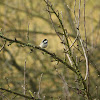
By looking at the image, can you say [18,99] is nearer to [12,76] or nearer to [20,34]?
[12,76]

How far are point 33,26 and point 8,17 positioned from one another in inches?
39.1

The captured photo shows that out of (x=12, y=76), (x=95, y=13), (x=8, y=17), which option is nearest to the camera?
(x=12, y=76)

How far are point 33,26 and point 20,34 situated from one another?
0.68 meters

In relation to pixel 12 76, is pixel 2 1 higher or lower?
higher

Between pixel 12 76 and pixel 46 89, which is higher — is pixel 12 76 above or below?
above

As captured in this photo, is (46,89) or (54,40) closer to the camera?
(46,89)

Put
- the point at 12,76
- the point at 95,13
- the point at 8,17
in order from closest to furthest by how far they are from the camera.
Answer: the point at 12,76
the point at 8,17
the point at 95,13

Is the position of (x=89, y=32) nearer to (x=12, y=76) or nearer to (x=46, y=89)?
Answer: (x=46, y=89)

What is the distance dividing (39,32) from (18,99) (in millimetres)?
2510

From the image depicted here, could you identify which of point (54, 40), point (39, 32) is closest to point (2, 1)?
point (39, 32)

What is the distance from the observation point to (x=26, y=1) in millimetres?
8234

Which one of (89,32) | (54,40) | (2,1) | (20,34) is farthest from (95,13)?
(2,1)

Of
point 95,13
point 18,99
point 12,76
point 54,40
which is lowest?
point 18,99

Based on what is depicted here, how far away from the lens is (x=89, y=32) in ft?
25.4
